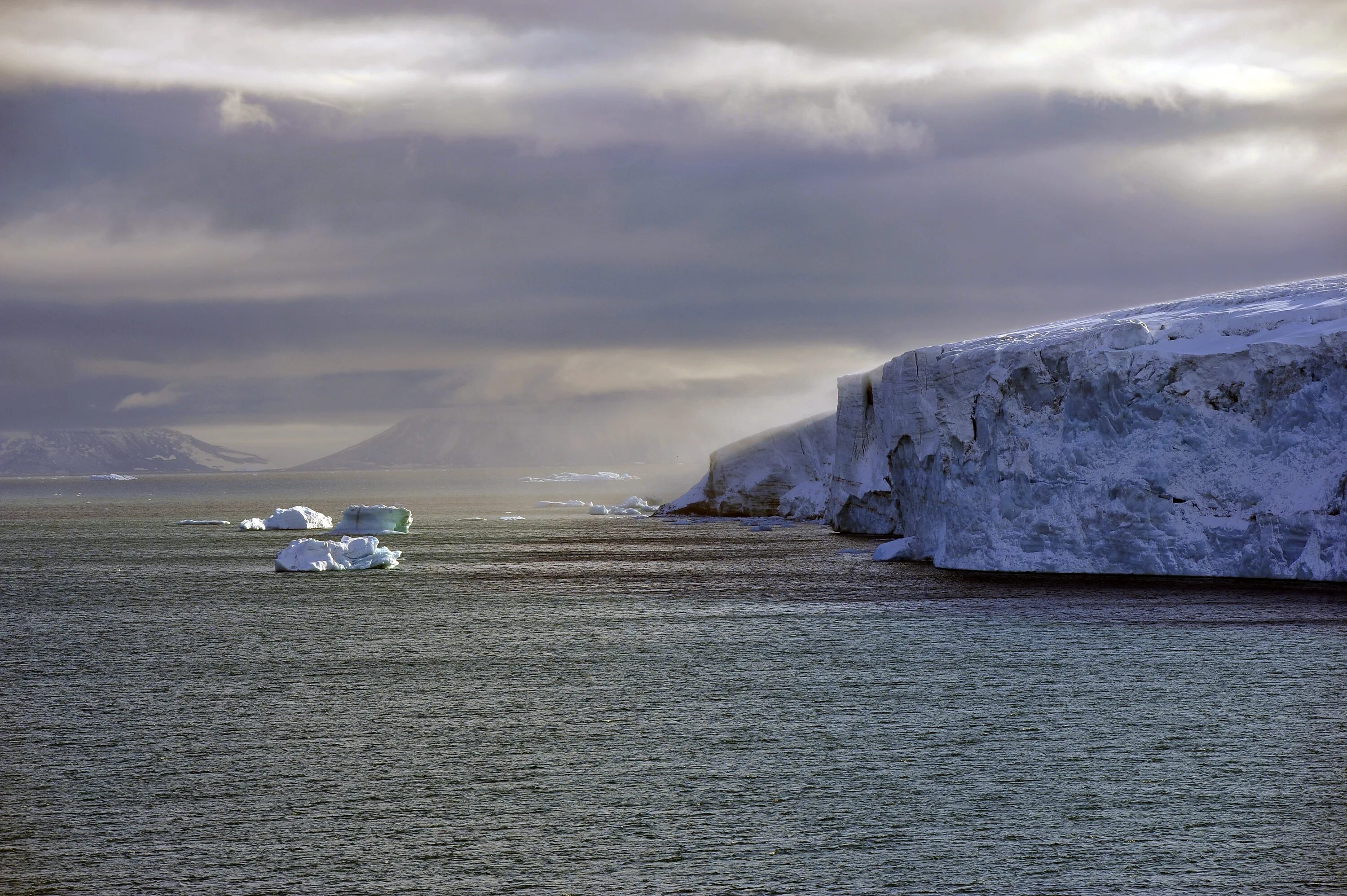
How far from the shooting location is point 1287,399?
29.3m

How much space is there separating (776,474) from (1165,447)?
138 feet

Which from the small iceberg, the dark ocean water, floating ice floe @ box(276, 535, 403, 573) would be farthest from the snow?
the dark ocean water

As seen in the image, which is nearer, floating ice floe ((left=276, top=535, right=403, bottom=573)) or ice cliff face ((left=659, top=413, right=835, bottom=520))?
floating ice floe ((left=276, top=535, right=403, bottom=573))

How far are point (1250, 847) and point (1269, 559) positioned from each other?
22.4 meters

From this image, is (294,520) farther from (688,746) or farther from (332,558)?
(688,746)

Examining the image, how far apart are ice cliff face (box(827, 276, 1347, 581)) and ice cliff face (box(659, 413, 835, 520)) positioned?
31358mm

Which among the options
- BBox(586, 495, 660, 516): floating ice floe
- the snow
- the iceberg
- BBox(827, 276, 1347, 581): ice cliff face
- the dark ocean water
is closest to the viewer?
the dark ocean water

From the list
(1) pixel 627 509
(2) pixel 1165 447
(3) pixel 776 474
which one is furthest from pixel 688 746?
(1) pixel 627 509

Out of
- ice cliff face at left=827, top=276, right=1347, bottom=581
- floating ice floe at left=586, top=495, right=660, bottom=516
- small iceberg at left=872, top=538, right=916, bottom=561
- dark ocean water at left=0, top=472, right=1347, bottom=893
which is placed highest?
ice cliff face at left=827, top=276, right=1347, bottom=581

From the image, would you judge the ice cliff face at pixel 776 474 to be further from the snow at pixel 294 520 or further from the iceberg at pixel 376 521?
the snow at pixel 294 520

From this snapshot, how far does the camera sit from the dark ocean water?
8.62m

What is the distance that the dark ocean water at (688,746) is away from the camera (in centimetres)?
862

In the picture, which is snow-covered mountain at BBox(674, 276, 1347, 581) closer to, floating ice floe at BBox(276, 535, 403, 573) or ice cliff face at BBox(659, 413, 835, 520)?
floating ice floe at BBox(276, 535, 403, 573)

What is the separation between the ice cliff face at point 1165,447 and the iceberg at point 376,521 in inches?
1270
